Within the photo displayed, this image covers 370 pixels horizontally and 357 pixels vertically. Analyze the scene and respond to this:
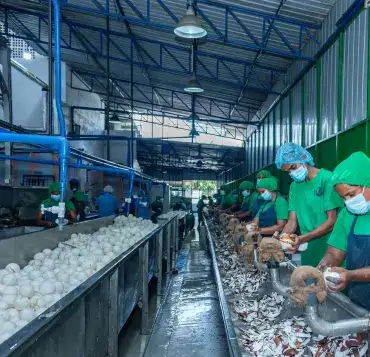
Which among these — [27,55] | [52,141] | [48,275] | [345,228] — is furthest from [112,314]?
[27,55]

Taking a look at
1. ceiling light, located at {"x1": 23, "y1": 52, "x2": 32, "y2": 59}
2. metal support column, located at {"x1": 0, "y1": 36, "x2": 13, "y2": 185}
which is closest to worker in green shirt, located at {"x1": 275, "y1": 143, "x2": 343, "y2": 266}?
metal support column, located at {"x1": 0, "y1": 36, "x2": 13, "y2": 185}

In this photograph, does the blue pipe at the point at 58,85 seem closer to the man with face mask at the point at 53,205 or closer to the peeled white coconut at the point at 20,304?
the peeled white coconut at the point at 20,304

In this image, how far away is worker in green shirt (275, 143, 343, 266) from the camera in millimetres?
3039

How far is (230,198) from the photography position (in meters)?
12.3

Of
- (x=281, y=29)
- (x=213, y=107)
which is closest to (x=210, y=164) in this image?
(x=213, y=107)

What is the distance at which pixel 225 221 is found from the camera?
7.90 m

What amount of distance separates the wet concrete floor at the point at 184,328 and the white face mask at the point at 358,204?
232cm

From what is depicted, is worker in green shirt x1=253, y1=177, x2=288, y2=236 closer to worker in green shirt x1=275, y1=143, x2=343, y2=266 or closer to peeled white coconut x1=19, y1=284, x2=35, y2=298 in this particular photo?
worker in green shirt x1=275, y1=143, x2=343, y2=266

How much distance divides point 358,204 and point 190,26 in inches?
149

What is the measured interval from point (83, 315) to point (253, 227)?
8.25 feet

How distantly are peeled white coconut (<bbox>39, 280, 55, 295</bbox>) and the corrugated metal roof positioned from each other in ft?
18.2

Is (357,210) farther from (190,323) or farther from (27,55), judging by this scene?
(27,55)

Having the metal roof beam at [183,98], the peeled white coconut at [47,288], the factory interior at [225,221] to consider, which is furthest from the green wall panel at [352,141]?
the metal roof beam at [183,98]

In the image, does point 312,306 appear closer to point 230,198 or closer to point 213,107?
point 230,198
